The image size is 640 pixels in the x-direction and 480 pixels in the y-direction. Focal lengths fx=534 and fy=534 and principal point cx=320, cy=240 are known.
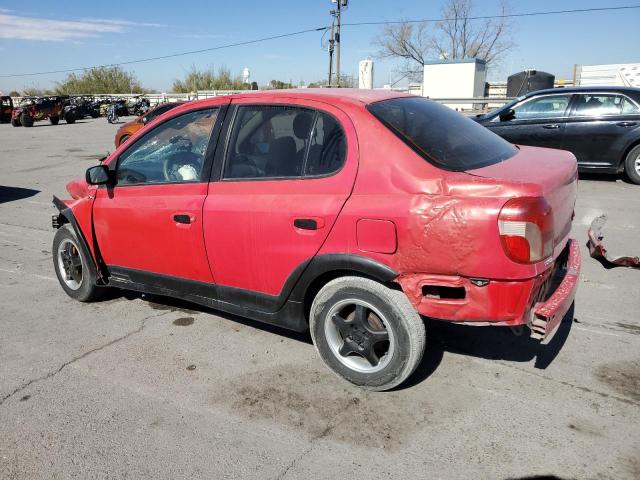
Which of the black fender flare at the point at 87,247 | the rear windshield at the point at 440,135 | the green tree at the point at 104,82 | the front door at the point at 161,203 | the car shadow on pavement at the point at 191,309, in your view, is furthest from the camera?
the green tree at the point at 104,82

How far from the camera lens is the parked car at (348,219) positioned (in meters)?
2.68

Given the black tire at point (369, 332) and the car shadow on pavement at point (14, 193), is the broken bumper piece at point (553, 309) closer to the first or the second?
the black tire at point (369, 332)

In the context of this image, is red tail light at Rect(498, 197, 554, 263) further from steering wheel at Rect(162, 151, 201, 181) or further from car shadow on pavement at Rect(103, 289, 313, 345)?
steering wheel at Rect(162, 151, 201, 181)

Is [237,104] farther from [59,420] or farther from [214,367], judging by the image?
[59,420]

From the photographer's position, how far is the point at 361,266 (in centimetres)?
292

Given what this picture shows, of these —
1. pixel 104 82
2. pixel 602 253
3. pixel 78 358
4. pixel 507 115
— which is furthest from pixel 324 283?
pixel 104 82

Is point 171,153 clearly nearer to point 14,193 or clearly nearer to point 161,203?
point 161,203

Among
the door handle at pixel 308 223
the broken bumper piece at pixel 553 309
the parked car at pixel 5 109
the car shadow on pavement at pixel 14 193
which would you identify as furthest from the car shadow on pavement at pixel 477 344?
the parked car at pixel 5 109

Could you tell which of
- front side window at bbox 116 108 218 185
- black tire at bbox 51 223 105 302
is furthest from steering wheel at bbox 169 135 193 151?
black tire at bbox 51 223 105 302

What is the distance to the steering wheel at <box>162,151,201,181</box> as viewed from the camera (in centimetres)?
374

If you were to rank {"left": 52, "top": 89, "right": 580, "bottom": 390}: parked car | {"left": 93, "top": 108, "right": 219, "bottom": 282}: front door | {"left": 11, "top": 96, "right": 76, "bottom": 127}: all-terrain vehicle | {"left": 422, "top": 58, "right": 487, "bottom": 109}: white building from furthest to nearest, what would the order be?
{"left": 11, "top": 96, "right": 76, "bottom": 127}: all-terrain vehicle, {"left": 422, "top": 58, "right": 487, "bottom": 109}: white building, {"left": 93, "top": 108, "right": 219, "bottom": 282}: front door, {"left": 52, "top": 89, "right": 580, "bottom": 390}: parked car

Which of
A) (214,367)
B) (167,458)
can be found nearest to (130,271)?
(214,367)

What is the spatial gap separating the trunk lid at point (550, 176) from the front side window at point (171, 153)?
1844 mm

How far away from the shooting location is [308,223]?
308 centimetres
